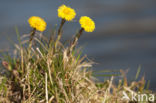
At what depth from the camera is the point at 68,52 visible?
96.0 inches

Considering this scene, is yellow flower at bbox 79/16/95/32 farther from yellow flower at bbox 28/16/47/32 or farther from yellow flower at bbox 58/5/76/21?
yellow flower at bbox 28/16/47/32

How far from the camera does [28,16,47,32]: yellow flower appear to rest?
2.25m

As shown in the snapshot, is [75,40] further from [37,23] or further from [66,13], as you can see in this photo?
[37,23]

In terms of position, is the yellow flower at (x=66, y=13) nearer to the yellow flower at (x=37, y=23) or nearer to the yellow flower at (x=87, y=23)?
the yellow flower at (x=87, y=23)

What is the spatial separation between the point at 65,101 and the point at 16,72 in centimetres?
64

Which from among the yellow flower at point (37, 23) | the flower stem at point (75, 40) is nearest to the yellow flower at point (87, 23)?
the flower stem at point (75, 40)

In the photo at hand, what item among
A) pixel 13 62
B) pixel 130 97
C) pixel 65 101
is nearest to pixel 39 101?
pixel 65 101

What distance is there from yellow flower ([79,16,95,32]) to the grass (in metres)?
0.23

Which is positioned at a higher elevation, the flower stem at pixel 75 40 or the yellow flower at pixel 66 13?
the yellow flower at pixel 66 13

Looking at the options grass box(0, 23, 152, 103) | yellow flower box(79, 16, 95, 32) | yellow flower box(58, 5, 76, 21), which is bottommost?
grass box(0, 23, 152, 103)

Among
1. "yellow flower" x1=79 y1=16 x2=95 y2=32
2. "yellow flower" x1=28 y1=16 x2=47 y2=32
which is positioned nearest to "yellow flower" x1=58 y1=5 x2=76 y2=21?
"yellow flower" x1=79 y1=16 x2=95 y2=32

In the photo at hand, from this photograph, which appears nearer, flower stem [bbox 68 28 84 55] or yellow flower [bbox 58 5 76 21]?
yellow flower [bbox 58 5 76 21]

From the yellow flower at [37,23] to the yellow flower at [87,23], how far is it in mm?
364

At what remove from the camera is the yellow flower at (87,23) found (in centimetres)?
216
